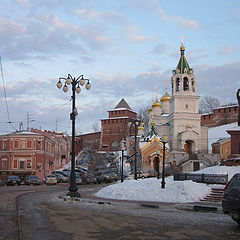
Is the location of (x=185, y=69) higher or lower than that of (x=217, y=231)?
higher

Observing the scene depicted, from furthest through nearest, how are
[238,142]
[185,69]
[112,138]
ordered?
1. [112,138]
2. [185,69]
3. [238,142]

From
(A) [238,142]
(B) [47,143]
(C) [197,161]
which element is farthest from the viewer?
(C) [197,161]

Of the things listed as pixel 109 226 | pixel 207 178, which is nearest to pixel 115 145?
pixel 207 178

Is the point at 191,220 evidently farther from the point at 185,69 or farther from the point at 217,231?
the point at 185,69

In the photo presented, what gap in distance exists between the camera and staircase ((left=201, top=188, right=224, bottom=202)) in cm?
1800

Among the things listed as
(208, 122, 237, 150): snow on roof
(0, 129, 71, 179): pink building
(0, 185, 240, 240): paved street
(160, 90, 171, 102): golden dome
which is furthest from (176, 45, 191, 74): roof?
(0, 185, 240, 240): paved street

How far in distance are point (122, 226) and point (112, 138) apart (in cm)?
8524

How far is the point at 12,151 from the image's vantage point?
5028cm

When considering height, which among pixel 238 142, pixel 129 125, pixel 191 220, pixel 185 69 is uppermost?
pixel 185 69

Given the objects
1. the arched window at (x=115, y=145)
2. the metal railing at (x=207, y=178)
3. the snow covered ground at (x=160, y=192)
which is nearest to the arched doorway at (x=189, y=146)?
the arched window at (x=115, y=145)

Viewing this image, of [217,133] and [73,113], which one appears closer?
[73,113]

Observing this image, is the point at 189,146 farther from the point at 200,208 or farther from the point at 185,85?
the point at 200,208

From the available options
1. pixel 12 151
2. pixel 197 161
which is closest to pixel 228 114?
pixel 197 161

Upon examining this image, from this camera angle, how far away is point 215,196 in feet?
60.6
